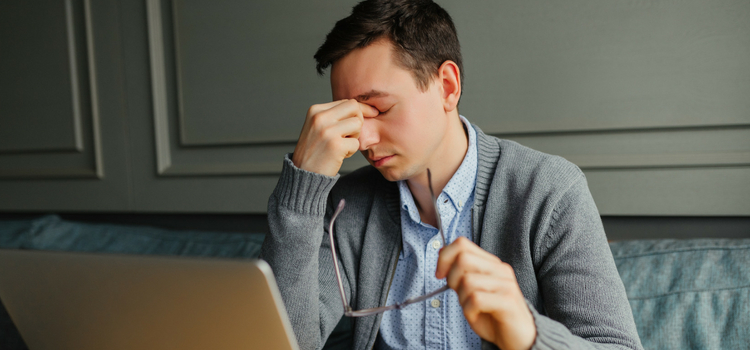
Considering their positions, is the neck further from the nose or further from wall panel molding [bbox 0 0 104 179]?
wall panel molding [bbox 0 0 104 179]

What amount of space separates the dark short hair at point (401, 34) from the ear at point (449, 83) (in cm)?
2

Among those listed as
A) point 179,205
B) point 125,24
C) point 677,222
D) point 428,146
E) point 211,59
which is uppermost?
point 125,24

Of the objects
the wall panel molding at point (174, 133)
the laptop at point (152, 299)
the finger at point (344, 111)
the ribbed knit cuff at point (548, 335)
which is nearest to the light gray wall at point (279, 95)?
the wall panel molding at point (174, 133)

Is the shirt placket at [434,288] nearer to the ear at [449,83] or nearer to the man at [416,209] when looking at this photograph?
the man at [416,209]

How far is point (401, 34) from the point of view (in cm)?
92

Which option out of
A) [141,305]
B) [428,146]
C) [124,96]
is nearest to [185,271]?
[141,305]

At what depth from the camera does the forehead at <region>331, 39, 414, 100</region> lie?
0.88 meters

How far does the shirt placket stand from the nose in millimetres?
189

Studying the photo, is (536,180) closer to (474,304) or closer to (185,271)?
(474,304)

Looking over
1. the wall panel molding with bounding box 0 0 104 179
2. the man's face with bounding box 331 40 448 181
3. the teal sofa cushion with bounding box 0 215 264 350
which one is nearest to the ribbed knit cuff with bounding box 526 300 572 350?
the man's face with bounding box 331 40 448 181

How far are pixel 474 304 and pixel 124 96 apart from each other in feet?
5.27

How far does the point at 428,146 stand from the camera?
3.07 ft

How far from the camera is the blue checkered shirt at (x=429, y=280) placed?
0.94m

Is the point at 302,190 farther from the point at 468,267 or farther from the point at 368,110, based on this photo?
the point at 468,267
